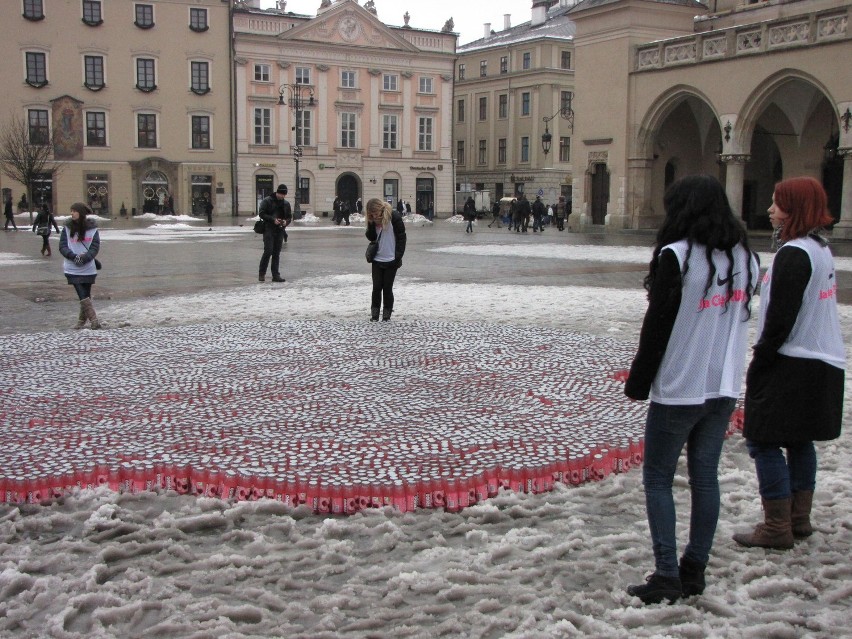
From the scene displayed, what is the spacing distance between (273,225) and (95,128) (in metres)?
46.2

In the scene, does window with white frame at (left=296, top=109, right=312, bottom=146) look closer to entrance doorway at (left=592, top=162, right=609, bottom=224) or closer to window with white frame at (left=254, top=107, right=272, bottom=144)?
window with white frame at (left=254, top=107, right=272, bottom=144)

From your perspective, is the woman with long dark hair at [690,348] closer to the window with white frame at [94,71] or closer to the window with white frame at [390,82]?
the window with white frame at [94,71]

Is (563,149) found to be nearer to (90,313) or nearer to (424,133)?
(424,133)

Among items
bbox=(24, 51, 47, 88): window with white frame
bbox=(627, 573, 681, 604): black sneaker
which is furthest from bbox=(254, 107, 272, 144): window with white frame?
bbox=(627, 573, 681, 604): black sneaker

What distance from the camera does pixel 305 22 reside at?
60688mm

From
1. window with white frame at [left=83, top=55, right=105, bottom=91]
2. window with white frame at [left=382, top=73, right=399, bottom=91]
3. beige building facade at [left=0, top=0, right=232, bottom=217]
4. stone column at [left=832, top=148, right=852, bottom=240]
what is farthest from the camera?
window with white frame at [left=382, top=73, right=399, bottom=91]

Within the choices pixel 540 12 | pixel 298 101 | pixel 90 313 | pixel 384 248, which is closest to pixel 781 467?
pixel 384 248

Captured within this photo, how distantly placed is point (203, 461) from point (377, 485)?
111 centimetres

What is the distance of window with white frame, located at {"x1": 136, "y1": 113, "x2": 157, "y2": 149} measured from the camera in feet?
190

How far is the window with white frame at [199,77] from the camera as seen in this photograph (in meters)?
58.6

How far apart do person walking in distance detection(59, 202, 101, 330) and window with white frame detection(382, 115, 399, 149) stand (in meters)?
54.2

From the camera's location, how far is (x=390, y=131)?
210 feet

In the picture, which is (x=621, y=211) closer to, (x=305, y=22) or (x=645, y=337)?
(x=305, y=22)

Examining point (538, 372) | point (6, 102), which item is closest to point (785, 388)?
point (538, 372)
